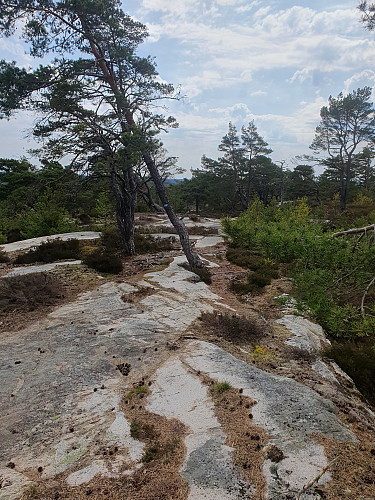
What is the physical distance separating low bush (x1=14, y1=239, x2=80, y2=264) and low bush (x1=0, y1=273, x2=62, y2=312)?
3.68 meters

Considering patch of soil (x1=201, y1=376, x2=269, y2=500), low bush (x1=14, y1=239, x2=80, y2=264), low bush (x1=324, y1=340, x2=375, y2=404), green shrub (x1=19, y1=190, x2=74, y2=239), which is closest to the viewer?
patch of soil (x1=201, y1=376, x2=269, y2=500)

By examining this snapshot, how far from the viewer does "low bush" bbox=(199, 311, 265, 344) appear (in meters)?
6.20

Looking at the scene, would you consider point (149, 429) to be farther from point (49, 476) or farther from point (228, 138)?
point (228, 138)

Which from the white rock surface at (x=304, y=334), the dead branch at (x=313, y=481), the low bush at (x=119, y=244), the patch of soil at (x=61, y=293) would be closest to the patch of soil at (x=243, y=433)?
the dead branch at (x=313, y=481)

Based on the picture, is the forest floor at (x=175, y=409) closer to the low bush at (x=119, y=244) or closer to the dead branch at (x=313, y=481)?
the dead branch at (x=313, y=481)

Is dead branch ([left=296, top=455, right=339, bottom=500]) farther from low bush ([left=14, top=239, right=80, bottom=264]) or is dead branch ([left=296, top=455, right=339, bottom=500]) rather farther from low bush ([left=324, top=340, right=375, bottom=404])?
low bush ([left=14, top=239, right=80, bottom=264])

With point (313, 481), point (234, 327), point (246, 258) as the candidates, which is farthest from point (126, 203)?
point (313, 481)

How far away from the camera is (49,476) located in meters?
2.98

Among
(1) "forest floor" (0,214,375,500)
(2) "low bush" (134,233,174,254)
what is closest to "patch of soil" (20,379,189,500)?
(1) "forest floor" (0,214,375,500)

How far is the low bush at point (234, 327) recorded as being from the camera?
6195 millimetres

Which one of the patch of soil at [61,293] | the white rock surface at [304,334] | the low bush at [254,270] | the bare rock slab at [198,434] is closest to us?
the bare rock slab at [198,434]

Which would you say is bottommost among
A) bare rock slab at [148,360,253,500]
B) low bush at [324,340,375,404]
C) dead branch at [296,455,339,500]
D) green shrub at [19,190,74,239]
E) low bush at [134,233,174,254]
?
low bush at [324,340,375,404]

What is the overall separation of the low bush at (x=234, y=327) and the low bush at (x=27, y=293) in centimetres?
410

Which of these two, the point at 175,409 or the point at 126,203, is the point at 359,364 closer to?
the point at 175,409
